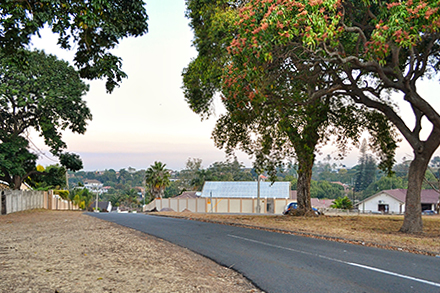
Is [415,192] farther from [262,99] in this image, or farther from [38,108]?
[38,108]

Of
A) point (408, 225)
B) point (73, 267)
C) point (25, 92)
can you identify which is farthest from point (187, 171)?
point (73, 267)

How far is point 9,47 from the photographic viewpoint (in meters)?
9.58

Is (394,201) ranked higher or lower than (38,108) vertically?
lower

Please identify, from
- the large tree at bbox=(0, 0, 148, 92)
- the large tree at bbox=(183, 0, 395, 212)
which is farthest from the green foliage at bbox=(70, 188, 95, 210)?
the large tree at bbox=(0, 0, 148, 92)

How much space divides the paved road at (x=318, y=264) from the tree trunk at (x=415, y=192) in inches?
205

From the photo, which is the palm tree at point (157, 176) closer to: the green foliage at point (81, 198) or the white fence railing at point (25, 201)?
the green foliage at point (81, 198)

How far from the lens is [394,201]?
2768 inches

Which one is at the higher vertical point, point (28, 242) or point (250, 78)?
point (250, 78)

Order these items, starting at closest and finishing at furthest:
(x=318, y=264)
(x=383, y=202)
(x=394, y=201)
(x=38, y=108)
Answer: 1. (x=318, y=264)
2. (x=38, y=108)
3. (x=394, y=201)
4. (x=383, y=202)

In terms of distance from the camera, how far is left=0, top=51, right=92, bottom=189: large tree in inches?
1069

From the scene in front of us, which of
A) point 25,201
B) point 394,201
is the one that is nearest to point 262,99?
point 25,201

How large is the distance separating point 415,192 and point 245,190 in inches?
1905

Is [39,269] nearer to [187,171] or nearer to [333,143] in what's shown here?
[333,143]

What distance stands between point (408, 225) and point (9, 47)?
14886 mm
